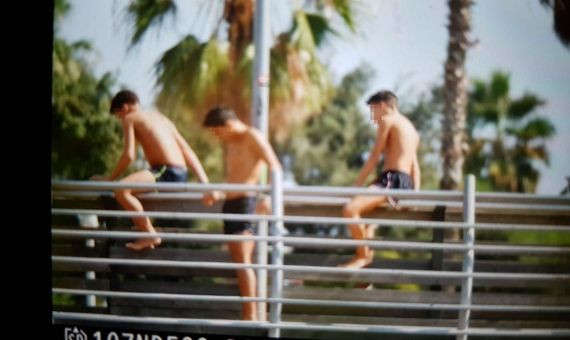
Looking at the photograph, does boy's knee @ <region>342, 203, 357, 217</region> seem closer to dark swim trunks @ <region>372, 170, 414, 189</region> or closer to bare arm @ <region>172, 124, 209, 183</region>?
dark swim trunks @ <region>372, 170, 414, 189</region>

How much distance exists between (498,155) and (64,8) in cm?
190

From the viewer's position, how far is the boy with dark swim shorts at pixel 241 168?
2598 mm

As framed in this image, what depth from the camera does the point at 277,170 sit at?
8.43ft

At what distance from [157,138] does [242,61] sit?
0.51m

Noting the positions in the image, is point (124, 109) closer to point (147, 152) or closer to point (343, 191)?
point (147, 152)

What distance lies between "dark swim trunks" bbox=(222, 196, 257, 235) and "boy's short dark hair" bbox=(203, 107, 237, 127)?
1.07 feet

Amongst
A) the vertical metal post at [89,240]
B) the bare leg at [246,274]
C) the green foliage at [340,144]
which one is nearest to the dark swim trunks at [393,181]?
the green foliage at [340,144]

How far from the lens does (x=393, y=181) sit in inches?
101

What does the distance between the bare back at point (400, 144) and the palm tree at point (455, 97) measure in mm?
125

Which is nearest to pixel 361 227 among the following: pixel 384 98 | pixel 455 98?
pixel 384 98

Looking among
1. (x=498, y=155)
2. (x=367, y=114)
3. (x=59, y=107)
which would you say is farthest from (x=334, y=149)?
(x=59, y=107)

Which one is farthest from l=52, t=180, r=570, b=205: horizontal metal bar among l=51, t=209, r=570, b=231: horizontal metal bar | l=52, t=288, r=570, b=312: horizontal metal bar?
l=52, t=288, r=570, b=312: horizontal metal bar

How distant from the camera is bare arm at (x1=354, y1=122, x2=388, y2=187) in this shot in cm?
258

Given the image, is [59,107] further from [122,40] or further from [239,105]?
[239,105]
